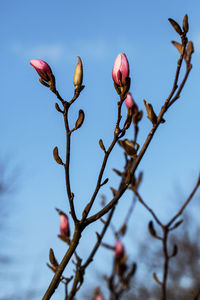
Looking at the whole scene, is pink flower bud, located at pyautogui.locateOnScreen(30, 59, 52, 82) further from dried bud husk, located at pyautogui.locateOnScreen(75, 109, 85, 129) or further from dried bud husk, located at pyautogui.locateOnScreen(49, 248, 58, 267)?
dried bud husk, located at pyautogui.locateOnScreen(49, 248, 58, 267)

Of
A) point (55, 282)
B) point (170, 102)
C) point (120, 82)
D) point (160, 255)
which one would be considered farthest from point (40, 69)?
point (160, 255)

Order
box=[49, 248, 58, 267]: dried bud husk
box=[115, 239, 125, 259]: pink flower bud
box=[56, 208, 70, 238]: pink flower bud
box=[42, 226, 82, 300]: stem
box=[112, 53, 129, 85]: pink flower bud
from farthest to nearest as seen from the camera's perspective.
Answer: box=[115, 239, 125, 259]: pink flower bud → box=[56, 208, 70, 238]: pink flower bud → box=[49, 248, 58, 267]: dried bud husk → box=[112, 53, 129, 85]: pink flower bud → box=[42, 226, 82, 300]: stem

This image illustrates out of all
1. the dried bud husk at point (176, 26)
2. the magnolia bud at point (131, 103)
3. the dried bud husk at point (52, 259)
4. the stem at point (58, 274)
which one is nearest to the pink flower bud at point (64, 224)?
the dried bud husk at point (52, 259)

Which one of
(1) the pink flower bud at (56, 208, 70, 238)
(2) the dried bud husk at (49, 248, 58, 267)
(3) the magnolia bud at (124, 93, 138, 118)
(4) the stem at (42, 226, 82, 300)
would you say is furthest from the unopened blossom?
(4) the stem at (42, 226, 82, 300)

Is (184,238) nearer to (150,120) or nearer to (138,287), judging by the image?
(138,287)

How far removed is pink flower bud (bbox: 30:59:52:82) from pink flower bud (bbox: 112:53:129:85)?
14 cm

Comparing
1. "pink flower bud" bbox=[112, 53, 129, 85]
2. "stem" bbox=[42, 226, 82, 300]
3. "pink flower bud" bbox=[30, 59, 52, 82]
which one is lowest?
"stem" bbox=[42, 226, 82, 300]

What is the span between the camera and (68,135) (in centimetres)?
79

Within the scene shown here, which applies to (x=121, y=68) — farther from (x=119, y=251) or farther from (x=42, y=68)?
(x=119, y=251)

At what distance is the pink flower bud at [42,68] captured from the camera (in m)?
0.85

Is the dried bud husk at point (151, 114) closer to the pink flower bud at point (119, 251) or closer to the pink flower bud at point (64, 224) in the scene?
the pink flower bud at point (64, 224)

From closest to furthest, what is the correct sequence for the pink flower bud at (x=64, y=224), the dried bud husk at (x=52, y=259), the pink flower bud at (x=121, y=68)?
the pink flower bud at (x=121, y=68) → the dried bud husk at (x=52, y=259) → the pink flower bud at (x=64, y=224)

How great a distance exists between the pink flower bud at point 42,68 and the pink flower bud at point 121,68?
5.4 inches

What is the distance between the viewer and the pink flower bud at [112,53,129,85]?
0.83 meters
